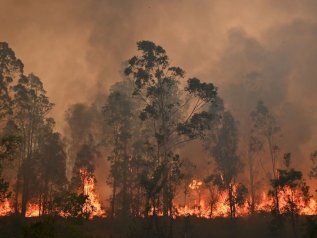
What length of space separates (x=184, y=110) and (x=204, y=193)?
54.5ft

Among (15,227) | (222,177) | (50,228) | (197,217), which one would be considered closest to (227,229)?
(197,217)

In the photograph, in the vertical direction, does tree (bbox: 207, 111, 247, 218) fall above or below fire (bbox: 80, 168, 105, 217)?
above

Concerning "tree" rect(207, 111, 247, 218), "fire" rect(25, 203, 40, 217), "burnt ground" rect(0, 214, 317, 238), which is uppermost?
"tree" rect(207, 111, 247, 218)

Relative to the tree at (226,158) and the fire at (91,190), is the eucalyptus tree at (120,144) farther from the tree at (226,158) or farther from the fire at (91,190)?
the tree at (226,158)

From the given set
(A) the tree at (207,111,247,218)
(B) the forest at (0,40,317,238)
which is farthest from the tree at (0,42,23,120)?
(A) the tree at (207,111,247,218)

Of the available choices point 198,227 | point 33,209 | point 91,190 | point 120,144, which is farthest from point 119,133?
point 198,227

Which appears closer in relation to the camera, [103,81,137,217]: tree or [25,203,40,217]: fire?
[103,81,137,217]: tree

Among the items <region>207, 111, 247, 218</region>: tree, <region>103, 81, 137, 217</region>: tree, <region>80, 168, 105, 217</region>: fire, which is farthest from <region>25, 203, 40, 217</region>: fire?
<region>207, 111, 247, 218</region>: tree

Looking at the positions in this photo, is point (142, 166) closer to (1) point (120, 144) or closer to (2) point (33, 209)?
(1) point (120, 144)

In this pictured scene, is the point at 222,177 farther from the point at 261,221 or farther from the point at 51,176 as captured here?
the point at 51,176

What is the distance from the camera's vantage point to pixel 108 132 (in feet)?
202

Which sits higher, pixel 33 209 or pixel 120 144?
pixel 120 144

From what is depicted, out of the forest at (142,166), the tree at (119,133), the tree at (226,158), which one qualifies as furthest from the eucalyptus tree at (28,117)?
the tree at (226,158)

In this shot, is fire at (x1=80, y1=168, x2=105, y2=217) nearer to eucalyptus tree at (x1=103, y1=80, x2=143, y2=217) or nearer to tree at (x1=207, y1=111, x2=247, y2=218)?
eucalyptus tree at (x1=103, y1=80, x2=143, y2=217)
